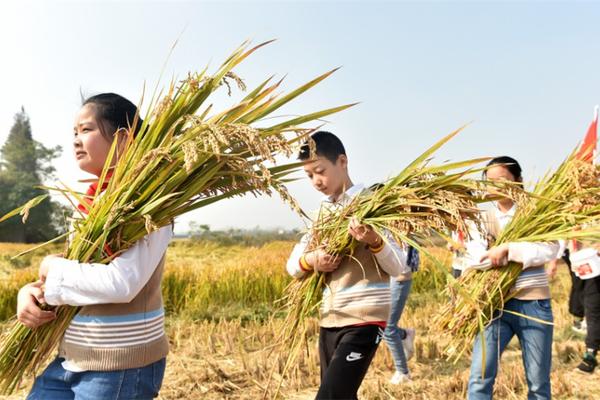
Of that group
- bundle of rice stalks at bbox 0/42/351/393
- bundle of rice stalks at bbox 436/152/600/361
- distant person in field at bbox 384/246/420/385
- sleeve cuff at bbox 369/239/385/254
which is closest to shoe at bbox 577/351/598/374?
distant person in field at bbox 384/246/420/385

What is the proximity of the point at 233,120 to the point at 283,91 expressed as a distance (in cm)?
21

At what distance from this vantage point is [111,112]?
1.82m

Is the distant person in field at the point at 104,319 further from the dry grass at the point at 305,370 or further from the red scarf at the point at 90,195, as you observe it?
the dry grass at the point at 305,370

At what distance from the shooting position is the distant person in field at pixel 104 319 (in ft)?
5.11

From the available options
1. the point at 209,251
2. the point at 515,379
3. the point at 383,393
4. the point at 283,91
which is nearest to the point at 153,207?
the point at 283,91

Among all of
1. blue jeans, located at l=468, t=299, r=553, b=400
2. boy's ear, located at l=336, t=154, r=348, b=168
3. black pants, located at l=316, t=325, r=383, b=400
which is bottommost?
blue jeans, located at l=468, t=299, r=553, b=400

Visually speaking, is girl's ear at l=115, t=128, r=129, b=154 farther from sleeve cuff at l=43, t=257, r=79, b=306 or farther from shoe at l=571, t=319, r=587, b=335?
shoe at l=571, t=319, r=587, b=335

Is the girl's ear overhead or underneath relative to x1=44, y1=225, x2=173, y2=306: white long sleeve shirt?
overhead

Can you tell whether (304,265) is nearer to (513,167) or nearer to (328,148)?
(328,148)

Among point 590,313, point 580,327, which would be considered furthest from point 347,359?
point 580,327

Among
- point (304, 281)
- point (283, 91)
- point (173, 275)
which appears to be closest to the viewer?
point (283, 91)

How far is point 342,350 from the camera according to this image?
237cm

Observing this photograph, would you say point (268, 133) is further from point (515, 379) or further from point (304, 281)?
point (515, 379)

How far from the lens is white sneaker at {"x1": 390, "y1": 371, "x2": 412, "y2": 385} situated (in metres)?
4.06
